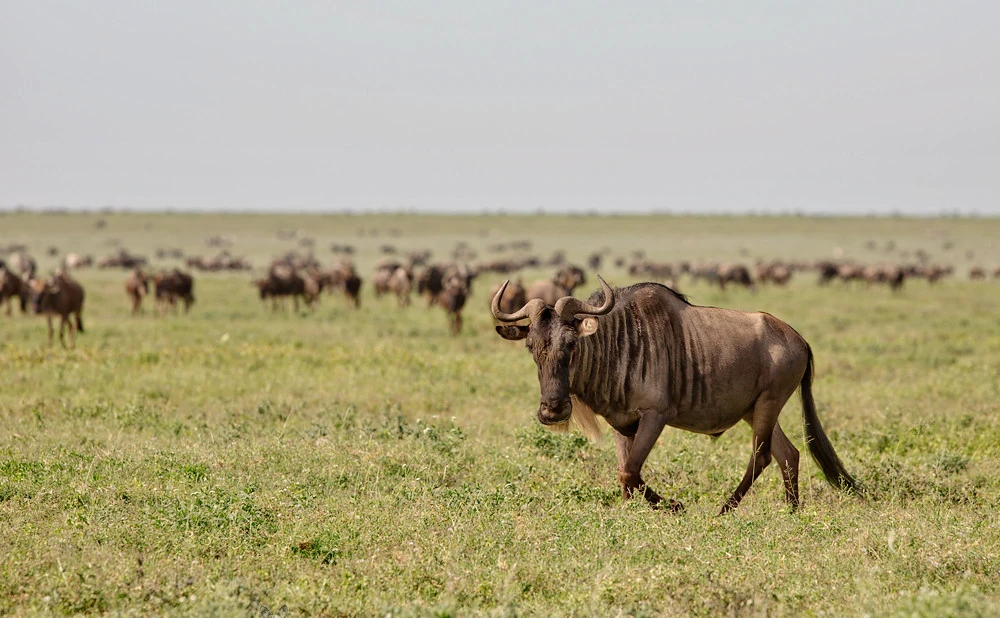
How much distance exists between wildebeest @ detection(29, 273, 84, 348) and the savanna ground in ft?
11.7

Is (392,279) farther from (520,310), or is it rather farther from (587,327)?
(587,327)

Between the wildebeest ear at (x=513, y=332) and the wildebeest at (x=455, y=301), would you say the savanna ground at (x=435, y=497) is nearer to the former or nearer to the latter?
the wildebeest ear at (x=513, y=332)

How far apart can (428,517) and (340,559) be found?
0.98 metres

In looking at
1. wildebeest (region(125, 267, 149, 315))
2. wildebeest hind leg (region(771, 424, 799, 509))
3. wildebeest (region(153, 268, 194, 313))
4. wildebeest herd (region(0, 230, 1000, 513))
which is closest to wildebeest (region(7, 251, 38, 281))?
wildebeest (region(125, 267, 149, 315))

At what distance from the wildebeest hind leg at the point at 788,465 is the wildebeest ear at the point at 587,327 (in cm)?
203

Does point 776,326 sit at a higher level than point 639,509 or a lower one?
higher

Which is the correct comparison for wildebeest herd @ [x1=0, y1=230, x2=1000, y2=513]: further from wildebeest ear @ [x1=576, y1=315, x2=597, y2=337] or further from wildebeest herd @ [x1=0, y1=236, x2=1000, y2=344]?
wildebeest herd @ [x1=0, y1=236, x2=1000, y2=344]

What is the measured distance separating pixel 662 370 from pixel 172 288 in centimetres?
2459

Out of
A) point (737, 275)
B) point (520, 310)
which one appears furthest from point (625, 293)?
point (737, 275)

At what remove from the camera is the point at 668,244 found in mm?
106062

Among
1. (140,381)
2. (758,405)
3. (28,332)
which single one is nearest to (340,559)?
(758,405)

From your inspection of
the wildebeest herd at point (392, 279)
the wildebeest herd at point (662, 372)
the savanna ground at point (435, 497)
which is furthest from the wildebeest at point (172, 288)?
the wildebeest herd at point (662, 372)

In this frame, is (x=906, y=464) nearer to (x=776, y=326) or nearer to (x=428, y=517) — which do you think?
(x=776, y=326)

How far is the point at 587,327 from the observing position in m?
7.41
